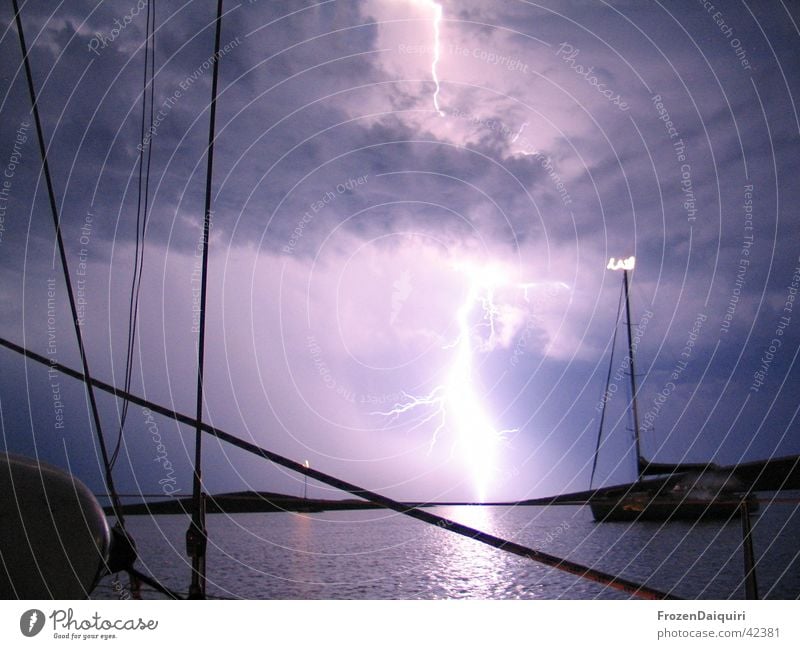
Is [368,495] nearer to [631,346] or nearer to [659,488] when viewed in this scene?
[631,346]

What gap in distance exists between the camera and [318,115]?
63.8 feet

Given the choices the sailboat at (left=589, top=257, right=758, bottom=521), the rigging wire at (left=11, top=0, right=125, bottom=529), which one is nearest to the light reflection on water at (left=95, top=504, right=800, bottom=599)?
the sailboat at (left=589, top=257, right=758, bottom=521)

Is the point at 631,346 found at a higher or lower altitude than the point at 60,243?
higher

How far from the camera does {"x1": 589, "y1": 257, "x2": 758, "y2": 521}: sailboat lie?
36.1m

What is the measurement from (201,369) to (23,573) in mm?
1413

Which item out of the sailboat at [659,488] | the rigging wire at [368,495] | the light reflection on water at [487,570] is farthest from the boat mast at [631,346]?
the rigging wire at [368,495]

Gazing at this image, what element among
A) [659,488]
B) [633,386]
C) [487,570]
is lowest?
[487,570]

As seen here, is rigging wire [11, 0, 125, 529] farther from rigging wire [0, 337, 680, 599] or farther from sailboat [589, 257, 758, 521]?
sailboat [589, 257, 758, 521]

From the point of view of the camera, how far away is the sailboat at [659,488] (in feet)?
118

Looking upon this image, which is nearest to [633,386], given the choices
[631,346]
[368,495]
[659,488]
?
[631,346]

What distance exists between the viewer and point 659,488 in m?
44.5
